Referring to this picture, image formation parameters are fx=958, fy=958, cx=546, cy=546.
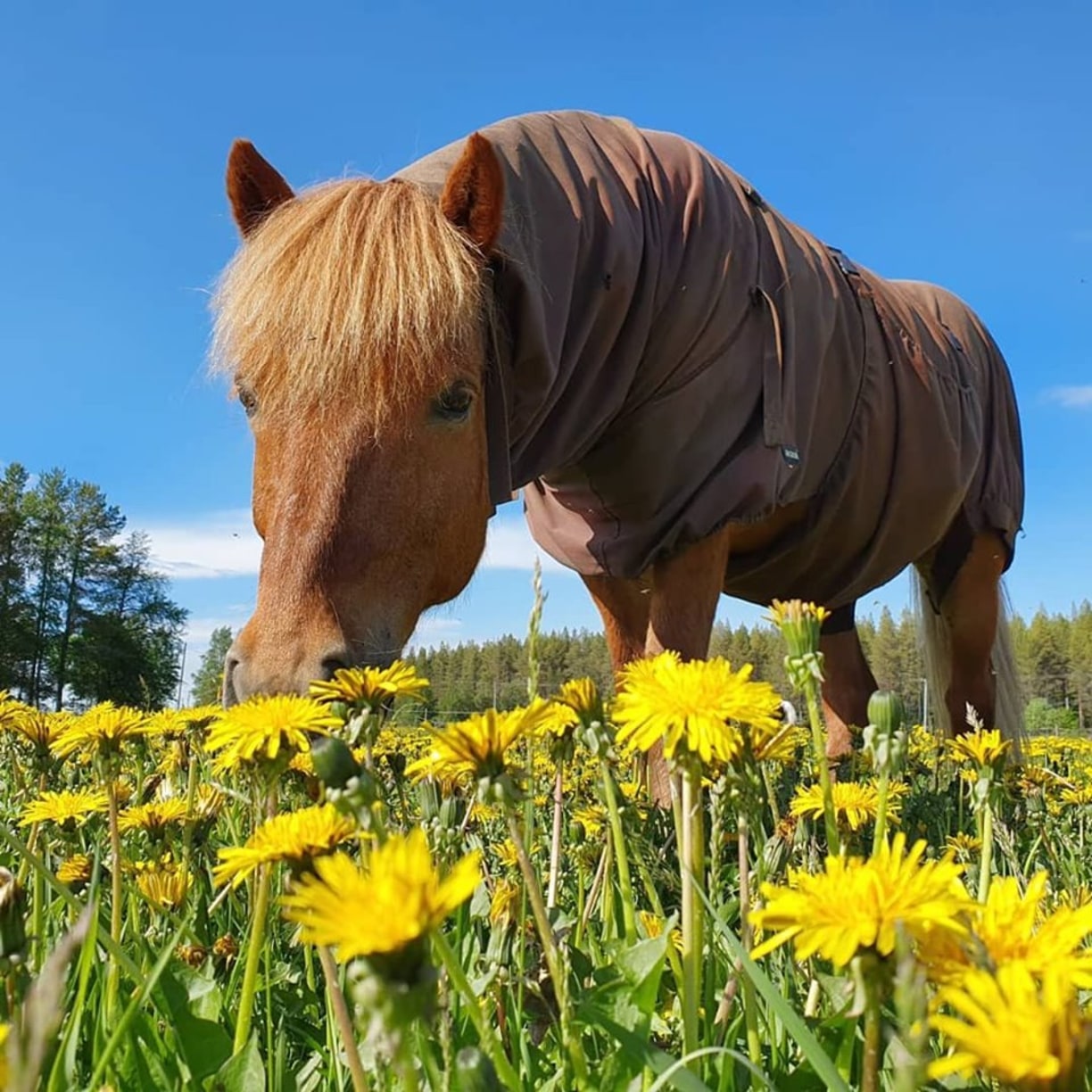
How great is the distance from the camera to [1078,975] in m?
0.52

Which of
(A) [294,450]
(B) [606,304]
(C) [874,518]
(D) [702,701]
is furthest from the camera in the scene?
(C) [874,518]

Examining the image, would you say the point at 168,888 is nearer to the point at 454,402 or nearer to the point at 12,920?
the point at 12,920

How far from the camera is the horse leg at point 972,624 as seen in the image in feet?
17.7

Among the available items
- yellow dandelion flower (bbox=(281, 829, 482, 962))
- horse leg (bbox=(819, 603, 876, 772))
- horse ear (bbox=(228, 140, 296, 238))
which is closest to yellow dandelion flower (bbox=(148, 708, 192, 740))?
horse ear (bbox=(228, 140, 296, 238))

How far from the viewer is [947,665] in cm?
578

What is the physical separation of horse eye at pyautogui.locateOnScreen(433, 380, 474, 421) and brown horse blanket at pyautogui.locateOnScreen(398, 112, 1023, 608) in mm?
238

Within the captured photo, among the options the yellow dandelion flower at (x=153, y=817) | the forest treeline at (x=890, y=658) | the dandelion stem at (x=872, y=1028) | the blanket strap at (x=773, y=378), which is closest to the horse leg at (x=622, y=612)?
the blanket strap at (x=773, y=378)

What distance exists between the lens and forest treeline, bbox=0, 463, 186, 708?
43250mm

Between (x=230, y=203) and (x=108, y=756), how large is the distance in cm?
207

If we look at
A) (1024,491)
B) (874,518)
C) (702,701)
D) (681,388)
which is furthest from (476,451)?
(1024,491)

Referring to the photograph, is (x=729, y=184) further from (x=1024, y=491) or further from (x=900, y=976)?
(x=900, y=976)

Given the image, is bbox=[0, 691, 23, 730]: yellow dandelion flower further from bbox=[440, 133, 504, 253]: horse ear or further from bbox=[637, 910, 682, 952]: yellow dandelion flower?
bbox=[440, 133, 504, 253]: horse ear

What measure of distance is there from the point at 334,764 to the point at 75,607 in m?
50.9

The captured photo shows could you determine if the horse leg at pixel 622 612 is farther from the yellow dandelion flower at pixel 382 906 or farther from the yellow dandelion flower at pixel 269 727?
the yellow dandelion flower at pixel 382 906
